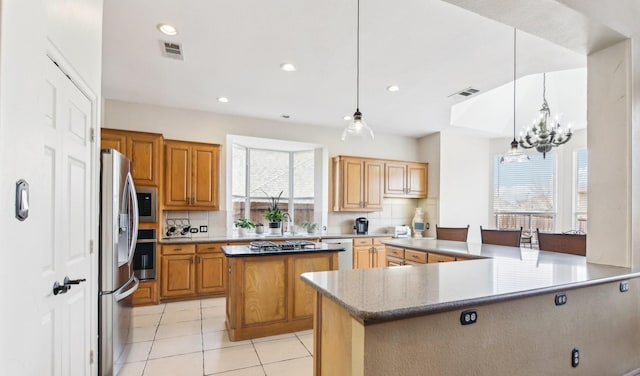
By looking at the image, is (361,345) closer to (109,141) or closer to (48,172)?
(48,172)

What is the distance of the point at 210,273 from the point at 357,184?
9.32 feet

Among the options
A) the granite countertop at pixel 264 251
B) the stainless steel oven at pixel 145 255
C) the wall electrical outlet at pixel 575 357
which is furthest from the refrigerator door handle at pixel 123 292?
the wall electrical outlet at pixel 575 357

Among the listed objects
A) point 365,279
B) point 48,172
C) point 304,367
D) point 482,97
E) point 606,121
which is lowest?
point 304,367

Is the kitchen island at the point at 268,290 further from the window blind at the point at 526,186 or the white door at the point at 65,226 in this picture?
the window blind at the point at 526,186

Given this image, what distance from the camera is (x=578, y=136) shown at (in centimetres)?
537

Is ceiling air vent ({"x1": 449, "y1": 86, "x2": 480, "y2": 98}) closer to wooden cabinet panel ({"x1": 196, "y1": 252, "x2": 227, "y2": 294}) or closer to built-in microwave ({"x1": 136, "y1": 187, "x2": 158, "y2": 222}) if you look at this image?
wooden cabinet panel ({"x1": 196, "y1": 252, "x2": 227, "y2": 294})

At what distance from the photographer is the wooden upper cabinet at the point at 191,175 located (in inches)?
174

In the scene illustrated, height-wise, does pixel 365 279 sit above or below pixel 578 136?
below

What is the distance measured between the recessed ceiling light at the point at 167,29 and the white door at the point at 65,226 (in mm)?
981

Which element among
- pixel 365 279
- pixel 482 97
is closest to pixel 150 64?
pixel 365 279

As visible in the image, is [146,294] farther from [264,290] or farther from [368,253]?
[368,253]

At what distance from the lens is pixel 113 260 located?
7.38 feet

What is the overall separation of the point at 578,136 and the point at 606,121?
3.98m

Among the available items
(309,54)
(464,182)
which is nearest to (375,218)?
(464,182)
